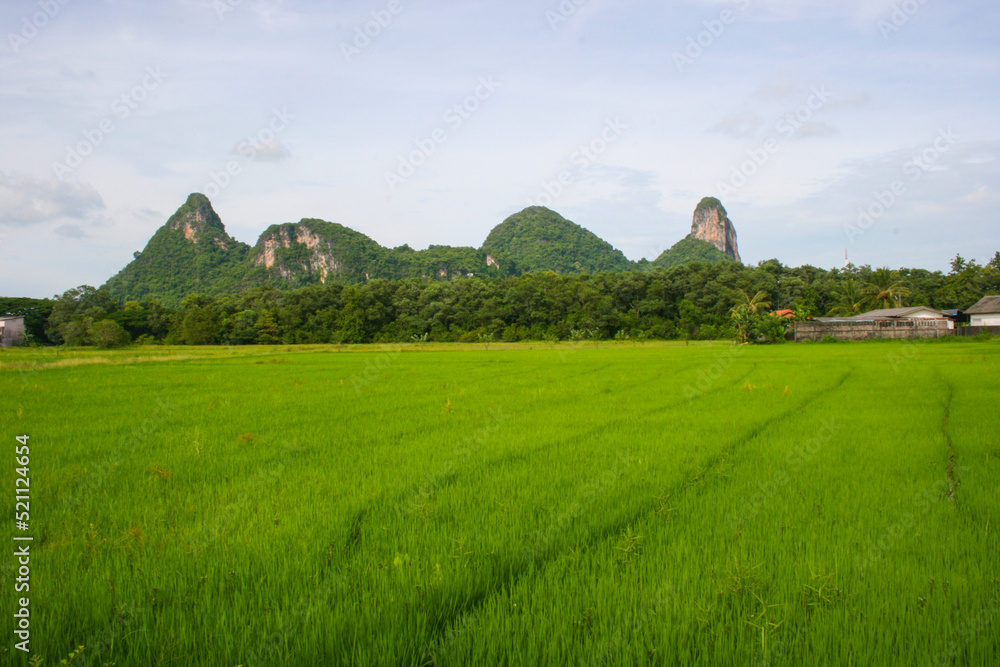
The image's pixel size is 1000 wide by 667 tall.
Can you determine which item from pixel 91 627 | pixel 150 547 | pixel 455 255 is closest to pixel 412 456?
pixel 150 547

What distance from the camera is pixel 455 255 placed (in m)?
116

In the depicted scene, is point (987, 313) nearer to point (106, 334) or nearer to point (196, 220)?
point (106, 334)

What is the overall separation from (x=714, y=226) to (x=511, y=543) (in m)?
152

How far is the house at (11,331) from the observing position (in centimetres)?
5092

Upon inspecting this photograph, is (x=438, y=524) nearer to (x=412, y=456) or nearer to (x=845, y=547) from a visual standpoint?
(x=412, y=456)

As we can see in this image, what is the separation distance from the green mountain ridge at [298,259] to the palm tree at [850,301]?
207 feet

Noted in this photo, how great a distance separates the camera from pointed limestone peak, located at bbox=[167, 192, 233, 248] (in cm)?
12488

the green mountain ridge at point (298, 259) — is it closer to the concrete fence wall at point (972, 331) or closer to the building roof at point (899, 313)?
the building roof at point (899, 313)

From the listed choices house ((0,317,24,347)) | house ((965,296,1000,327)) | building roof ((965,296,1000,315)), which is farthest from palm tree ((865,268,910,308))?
house ((0,317,24,347))

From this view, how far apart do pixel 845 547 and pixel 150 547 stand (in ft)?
14.2

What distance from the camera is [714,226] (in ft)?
460

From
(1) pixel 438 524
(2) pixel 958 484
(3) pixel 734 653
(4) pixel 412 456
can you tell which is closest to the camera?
(3) pixel 734 653

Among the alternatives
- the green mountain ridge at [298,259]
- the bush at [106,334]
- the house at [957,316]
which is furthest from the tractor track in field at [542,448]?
the green mountain ridge at [298,259]

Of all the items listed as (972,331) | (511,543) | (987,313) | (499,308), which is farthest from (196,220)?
(511,543)
